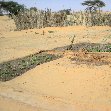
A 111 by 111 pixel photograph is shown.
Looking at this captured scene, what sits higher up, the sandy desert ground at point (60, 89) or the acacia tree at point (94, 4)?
the acacia tree at point (94, 4)

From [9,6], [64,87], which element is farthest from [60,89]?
[9,6]

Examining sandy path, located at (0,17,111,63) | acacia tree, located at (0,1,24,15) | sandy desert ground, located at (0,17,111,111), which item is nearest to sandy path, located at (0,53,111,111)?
sandy desert ground, located at (0,17,111,111)

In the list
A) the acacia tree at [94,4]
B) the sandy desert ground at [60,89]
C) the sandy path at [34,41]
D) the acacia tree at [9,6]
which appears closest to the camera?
the sandy desert ground at [60,89]

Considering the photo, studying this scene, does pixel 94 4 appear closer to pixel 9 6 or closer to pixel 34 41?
pixel 9 6

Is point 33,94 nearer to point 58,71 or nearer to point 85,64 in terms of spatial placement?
point 58,71

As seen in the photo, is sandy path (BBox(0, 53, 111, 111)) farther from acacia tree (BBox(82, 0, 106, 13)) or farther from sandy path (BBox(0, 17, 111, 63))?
acacia tree (BBox(82, 0, 106, 13))

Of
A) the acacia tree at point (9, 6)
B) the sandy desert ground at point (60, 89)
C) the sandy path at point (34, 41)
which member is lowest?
the sandy desert ground at point (60, 89)

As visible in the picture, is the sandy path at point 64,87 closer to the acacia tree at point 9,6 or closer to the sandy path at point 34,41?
the sandy path at point 34,41

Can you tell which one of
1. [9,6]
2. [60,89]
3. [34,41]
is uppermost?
[9,6]

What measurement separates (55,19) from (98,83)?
17.3 m

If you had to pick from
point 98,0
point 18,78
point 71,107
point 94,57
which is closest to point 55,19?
point 94,57

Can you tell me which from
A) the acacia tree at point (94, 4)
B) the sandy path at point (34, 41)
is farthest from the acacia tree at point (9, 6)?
the sandy path at point (34, 41)

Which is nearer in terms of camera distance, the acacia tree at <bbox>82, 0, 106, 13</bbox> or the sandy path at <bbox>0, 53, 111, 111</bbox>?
the sandy path at <bbox>0, 53, 111, 111</bbox>

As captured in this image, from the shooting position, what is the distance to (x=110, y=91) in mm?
6570
